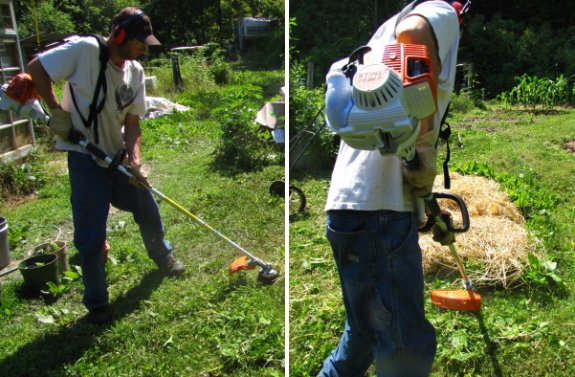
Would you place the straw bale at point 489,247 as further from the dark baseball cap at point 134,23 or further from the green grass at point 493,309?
the dark baseball cap at point 134,23

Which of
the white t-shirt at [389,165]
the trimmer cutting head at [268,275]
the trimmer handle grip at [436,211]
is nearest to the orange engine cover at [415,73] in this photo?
the white t-shirt at [389,165]

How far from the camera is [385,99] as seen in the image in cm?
137

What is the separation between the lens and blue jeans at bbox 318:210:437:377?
1645 mm

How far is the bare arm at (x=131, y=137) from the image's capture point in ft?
9.82

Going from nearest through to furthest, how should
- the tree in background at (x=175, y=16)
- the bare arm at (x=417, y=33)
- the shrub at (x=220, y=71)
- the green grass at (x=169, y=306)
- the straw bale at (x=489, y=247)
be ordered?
the bare arm at (x=417, y=33), the green grass at (x=169, y=306), the straw bale at (x=489, y=247), the tree in background at (x=175, y=16), the shrub at (x=220, y=71)

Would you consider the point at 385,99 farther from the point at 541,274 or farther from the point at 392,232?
the point at 541,274

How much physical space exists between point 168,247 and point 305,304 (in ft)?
2.91

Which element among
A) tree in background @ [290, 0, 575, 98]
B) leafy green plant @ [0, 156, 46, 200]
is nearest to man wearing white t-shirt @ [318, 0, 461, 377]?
leafy green plant @ [0, 156, 46, 200]

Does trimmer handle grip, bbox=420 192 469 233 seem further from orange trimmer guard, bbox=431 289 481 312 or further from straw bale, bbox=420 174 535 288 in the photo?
straw bale, bbox=420 174 535 288

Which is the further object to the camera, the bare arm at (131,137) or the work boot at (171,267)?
the work boot at (171,267)

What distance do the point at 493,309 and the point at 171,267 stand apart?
5.82 feet

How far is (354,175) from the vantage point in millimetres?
1697

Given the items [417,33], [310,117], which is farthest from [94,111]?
[310,117]

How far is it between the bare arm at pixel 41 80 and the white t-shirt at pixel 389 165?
1.56m
